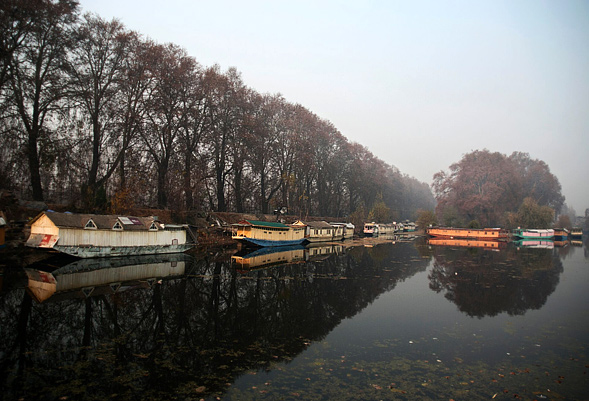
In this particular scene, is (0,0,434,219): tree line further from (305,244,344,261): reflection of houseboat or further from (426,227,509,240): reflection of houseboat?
(426,227,509,240): reflection of houseboat

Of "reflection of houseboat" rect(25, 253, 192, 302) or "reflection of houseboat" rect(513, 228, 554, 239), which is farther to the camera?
"reflection of houseboat" rect(513, 228, 554, 239)

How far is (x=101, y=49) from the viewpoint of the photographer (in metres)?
34.8

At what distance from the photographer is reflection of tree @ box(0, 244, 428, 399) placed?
25.5 feet

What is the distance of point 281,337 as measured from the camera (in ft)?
37.2

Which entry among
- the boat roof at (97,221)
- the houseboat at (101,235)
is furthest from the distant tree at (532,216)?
the boat roof at (97,221)

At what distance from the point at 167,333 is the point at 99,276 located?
418 inches

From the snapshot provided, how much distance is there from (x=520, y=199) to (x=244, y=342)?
9546cm

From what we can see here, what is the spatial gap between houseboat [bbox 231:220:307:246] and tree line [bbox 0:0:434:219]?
8642mm

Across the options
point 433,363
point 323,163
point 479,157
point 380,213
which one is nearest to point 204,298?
point 433,363

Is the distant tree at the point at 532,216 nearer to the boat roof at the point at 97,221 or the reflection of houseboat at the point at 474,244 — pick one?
the reflection of houseboat at the point at 474,244

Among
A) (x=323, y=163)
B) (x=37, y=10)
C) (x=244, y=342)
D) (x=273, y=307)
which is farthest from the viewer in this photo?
(x=323, y=163)

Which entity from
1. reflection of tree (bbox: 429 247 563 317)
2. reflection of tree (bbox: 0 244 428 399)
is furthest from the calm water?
reflection of tree (bbox: 429 247 563 317)

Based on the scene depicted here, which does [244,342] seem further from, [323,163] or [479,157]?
[479,157]

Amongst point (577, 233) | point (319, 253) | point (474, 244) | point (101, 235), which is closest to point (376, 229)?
point (474, 244)
